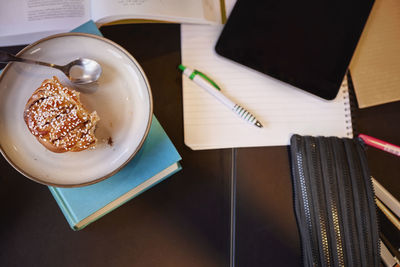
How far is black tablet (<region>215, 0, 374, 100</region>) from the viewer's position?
65cm

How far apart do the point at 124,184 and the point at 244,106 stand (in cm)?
32

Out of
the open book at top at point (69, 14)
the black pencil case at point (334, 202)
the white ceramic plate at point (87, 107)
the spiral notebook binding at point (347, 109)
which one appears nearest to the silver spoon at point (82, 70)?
the white ceramic plate at point (87, 107)

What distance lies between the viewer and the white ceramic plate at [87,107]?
1.80ft

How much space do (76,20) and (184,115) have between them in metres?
0.33

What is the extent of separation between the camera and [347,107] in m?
0.66

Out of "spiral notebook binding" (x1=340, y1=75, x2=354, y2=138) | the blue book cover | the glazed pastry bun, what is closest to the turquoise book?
the blue book cover

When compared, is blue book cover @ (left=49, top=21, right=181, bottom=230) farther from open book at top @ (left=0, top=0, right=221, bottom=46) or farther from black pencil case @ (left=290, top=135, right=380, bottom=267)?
black pencil case @ (left=290, top=135, right=380, bottom=267)

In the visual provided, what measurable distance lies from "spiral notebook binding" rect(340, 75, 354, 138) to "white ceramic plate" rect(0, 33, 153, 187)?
46 cm

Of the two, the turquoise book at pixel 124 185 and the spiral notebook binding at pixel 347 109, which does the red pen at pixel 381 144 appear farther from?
the turquoise book at pixel 124 185

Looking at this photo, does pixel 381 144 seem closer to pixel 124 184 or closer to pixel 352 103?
pixel 352 103

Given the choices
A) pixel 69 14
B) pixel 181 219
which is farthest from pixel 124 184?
pixel 69 14

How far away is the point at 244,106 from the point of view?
0.66 meters

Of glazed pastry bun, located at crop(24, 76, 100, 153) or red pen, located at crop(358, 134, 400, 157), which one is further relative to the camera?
red pen, located at crop(358, 134, 400, 157)

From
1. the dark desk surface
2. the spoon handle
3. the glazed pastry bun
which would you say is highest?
the spoon handle
